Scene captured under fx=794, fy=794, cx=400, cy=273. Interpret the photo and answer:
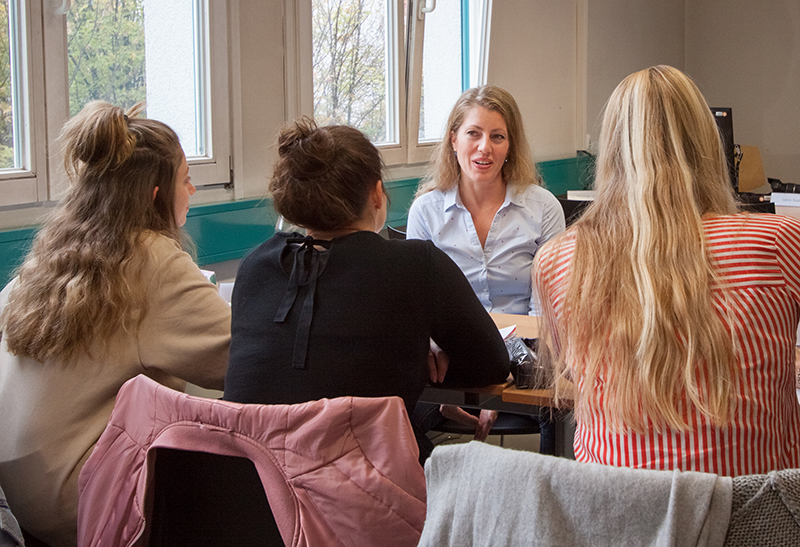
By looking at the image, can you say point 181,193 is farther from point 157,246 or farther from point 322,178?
point 322,178

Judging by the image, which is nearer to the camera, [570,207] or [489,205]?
[489,205]

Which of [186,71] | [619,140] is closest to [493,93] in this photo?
[186,71]

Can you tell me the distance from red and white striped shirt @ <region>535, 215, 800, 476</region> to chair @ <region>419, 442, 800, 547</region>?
48 centimetres

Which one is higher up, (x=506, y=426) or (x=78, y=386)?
(x=78, y=386)

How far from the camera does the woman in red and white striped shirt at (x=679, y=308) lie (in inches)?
47.7

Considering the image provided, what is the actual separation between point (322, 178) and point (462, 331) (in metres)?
0.39

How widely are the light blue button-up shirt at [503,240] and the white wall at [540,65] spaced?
203cm

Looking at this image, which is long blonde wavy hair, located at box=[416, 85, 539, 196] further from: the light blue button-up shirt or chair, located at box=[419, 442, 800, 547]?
chair, located at box=[419, 442, 800, 547]

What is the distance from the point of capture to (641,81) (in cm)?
134

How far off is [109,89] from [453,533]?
2269 mm

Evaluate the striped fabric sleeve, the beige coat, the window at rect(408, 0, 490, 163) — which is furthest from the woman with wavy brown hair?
the window at rect(408, 0, 490, 163)

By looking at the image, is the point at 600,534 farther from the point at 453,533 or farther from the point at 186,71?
the point at 186,71

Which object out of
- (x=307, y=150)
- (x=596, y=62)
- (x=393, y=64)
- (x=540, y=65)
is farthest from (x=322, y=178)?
(x=596, y=62)

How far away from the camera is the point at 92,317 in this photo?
5.03ft
